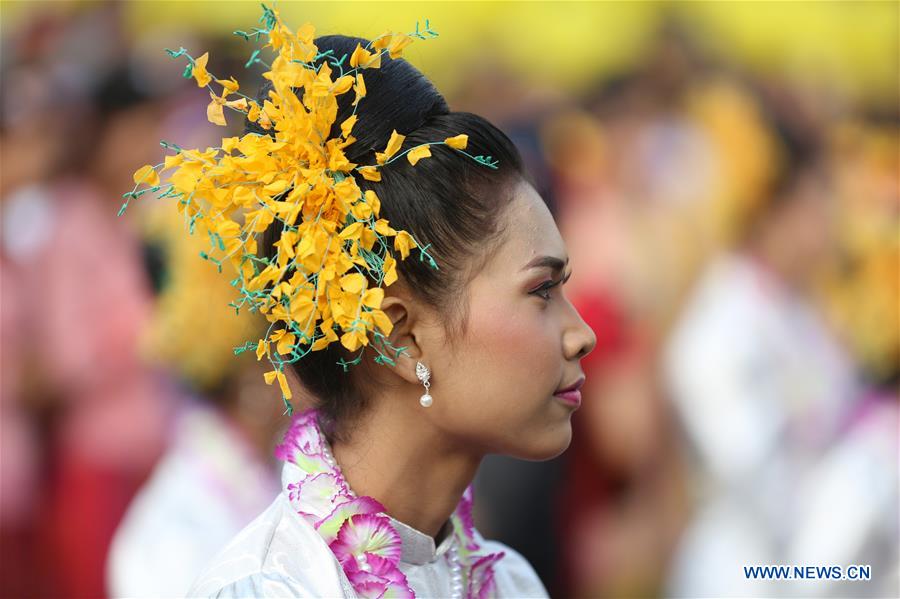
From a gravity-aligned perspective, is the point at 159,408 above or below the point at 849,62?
below

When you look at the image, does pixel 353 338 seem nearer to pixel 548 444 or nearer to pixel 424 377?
pixel 424 377

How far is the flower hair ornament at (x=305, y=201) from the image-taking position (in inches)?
71.8

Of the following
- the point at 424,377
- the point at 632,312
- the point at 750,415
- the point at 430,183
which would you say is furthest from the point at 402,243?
the point at 750,415

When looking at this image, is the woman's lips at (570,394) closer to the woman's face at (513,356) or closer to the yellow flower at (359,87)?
the woman's face at (513,356)

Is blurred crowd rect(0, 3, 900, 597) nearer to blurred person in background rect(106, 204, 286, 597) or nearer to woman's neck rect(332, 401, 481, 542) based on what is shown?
blurred person in background rect(106, 204, 286, 597)

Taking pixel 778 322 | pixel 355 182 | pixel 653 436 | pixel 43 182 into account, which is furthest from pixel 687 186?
pixel 355 182

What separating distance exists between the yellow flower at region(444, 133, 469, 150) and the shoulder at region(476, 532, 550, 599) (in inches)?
31.9

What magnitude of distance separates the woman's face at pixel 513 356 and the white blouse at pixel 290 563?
9.5 inches

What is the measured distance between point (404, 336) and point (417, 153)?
315 mm

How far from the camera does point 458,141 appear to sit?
6.09 feet

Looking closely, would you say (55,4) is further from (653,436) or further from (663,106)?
(653,436)

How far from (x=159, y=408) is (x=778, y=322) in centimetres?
276

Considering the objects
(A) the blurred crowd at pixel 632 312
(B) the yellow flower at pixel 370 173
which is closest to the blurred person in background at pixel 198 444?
(A) the blurred crowd at pixel 632 312

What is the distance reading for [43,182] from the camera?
5012 millimetres
